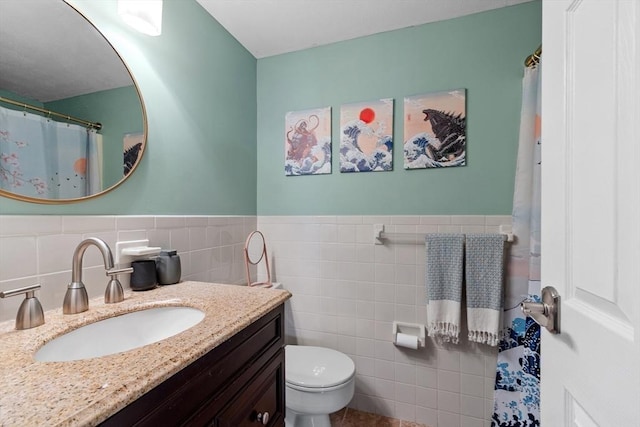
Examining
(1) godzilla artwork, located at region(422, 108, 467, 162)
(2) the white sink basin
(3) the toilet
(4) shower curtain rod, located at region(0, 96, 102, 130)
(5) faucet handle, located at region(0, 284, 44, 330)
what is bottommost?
(3) the toilet

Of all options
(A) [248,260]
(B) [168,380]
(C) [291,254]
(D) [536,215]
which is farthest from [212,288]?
(D) [536,215]

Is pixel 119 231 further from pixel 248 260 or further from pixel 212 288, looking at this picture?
pixel 248 260

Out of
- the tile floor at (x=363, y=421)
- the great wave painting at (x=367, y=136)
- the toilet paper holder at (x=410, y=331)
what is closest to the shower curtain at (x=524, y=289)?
the toilet paper holder at (x=410, y=331)

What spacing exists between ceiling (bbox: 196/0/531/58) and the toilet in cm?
187

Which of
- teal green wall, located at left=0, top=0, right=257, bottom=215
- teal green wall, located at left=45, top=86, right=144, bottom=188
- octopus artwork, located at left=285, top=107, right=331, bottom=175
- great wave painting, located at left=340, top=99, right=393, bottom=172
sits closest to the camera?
teal green wall, located at left=45, top=86, right=144, bottom=188

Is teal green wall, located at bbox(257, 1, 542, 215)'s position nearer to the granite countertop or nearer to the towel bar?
the towel bar

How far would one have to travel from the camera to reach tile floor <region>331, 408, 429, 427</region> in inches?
62.7

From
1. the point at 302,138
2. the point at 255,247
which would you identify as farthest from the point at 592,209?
the point at 255,247

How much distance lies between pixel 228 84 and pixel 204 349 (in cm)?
154

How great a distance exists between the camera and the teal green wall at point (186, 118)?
1051 mm

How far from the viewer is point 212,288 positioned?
1.07 m

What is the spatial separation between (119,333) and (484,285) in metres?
1.57

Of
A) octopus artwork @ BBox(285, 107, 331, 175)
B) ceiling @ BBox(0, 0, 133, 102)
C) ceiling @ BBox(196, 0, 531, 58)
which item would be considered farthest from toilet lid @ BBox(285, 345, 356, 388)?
ceiling @ BBox(196, 0, 531, 58)

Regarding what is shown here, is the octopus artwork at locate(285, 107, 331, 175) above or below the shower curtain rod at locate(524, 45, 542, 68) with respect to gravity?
below
